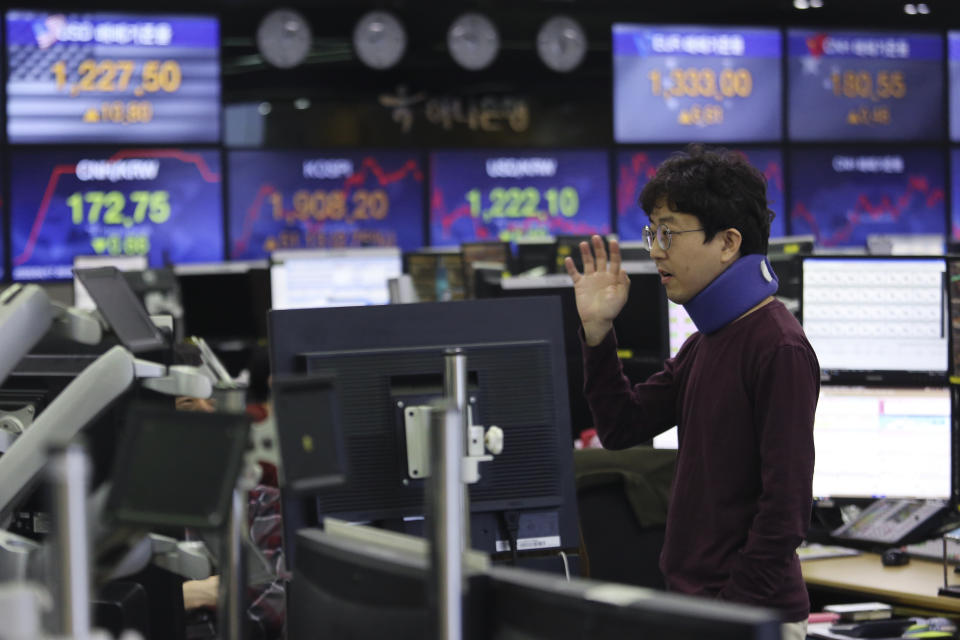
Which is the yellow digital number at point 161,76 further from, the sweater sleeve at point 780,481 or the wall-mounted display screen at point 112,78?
the sweater sleeve at point 780,481

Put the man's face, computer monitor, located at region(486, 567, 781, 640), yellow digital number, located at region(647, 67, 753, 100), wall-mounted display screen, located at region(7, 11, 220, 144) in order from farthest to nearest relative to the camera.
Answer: yellow digital number, located at region(647, 67, 753, 100) → wall-mounted display screen, located at region(7, 11, 220, 144) → the man's face → computer monitor, located at region(486, 567, 781, 640)

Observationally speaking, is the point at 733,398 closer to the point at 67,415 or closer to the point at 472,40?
the point at 67,415

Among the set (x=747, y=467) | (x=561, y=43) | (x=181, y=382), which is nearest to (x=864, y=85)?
(x=561, y=43)

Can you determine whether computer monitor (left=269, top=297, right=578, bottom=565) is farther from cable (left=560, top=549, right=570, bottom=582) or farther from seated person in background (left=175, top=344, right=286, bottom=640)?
seated person in background (left=175, top=344, right=286, bottom=640)

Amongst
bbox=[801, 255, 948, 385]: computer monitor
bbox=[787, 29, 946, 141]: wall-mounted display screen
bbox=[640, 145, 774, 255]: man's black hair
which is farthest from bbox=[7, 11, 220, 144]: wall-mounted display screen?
bbox=[640, 145, 774, 255]: man's black hair

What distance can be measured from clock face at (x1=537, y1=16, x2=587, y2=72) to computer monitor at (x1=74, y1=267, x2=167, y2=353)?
6760 mm

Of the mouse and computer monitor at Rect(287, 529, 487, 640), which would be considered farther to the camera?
the mouse

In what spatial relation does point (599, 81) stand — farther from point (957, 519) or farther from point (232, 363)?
point (957, 519)

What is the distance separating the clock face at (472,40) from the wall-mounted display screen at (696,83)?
92 cm

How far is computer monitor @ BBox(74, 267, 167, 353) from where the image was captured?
4.79ft

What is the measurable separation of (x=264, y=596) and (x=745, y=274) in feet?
4.12

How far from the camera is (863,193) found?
349 inches

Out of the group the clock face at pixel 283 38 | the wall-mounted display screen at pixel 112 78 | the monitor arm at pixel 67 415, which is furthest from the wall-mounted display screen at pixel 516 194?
the monitor arm at pixel 67 415

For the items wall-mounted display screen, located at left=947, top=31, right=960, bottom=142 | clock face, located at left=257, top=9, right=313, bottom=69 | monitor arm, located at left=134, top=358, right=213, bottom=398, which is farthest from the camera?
wall-mounted display screen, located at left=947, top=31, right=960, bottom=142
